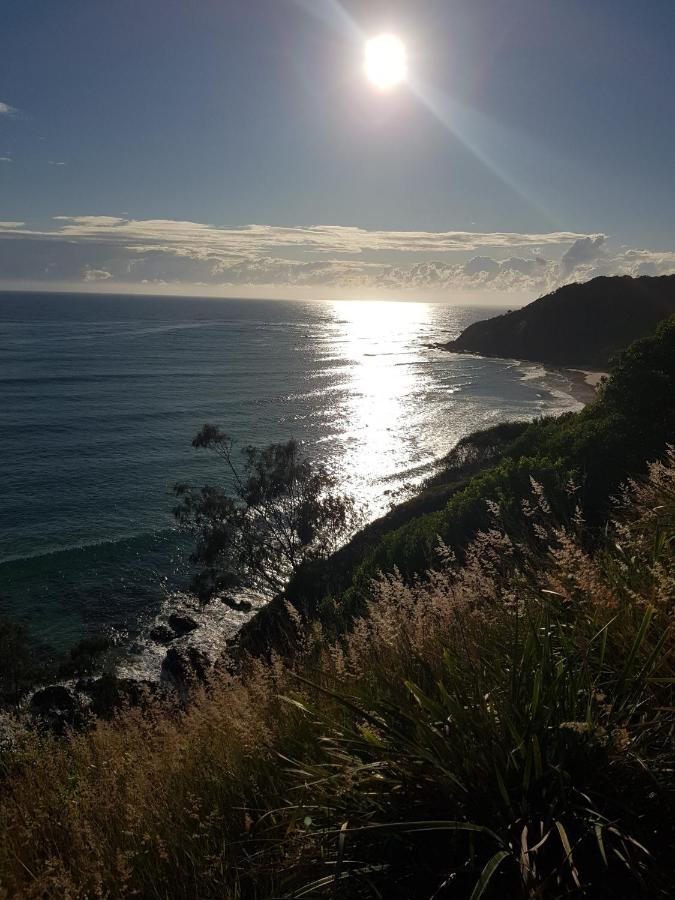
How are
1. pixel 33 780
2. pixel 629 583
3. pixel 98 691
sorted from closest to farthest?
pixel 629 583
pixel 33 780
pixel 98 691

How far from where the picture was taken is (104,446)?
47531 mm

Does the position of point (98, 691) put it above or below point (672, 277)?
below

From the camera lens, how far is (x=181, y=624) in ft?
80.9

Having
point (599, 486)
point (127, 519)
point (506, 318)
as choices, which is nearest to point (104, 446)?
point (127, 519)

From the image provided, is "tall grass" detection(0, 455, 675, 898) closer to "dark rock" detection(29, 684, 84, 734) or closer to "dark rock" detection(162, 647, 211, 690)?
"dark rock" detection(29, 684, 84, 734)

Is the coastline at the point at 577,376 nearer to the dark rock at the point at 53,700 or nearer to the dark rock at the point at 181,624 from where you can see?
the dark rock at the point at 181,624

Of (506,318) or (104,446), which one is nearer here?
(104,446)

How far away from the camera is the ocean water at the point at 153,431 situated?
27719 millimetres

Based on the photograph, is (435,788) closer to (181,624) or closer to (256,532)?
(181,624)

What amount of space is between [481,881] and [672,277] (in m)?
142

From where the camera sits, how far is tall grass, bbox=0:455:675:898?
2.54 metres

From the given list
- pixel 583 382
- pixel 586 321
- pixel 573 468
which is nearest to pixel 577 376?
pixel 583 382

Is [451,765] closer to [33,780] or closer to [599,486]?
[33,780]

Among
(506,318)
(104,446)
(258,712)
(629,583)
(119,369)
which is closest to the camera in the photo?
(629,583)
